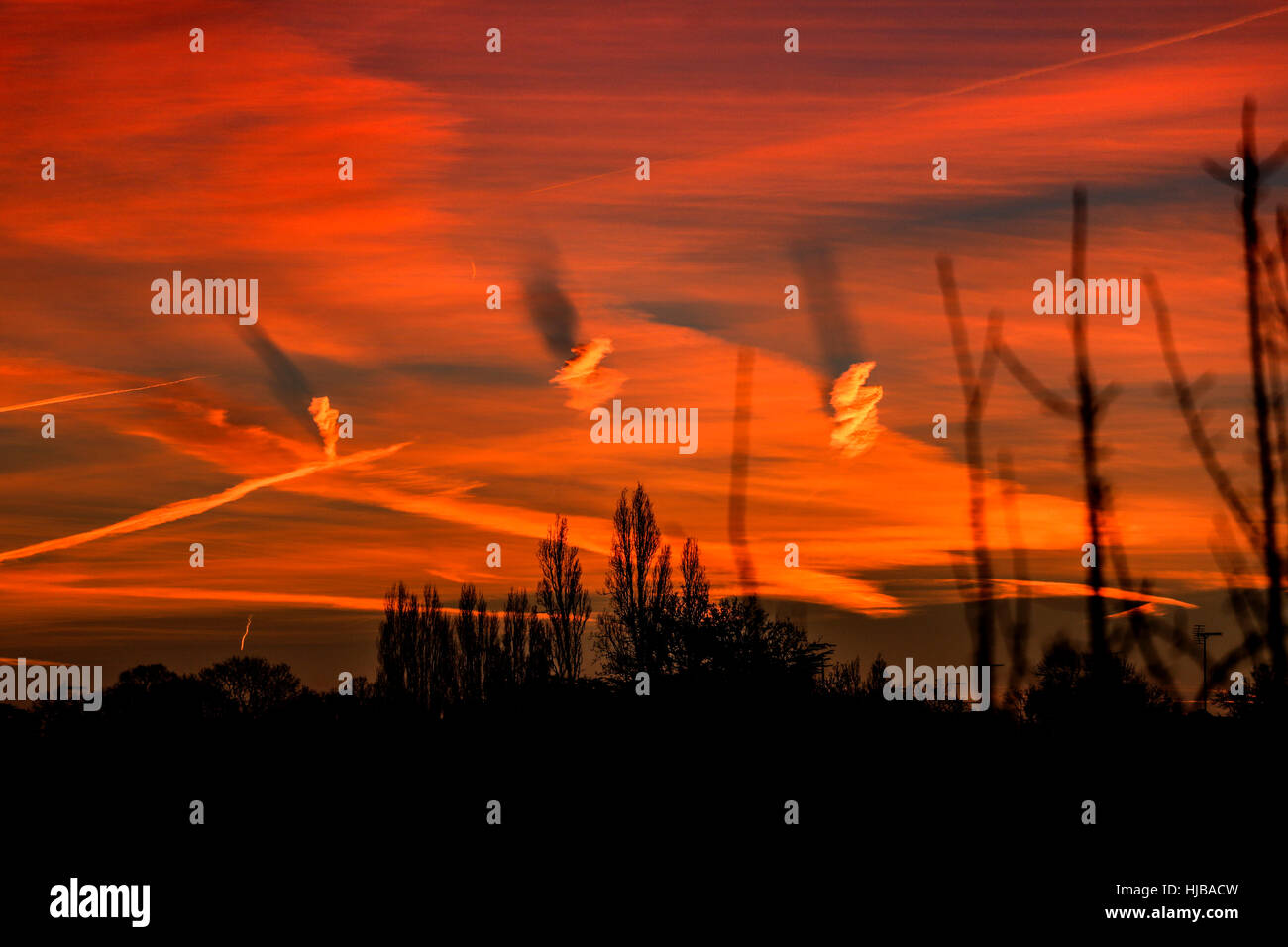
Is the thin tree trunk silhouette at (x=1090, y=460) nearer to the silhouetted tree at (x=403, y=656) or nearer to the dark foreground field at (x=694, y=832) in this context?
the dark foreground field at (x=694, y=832)

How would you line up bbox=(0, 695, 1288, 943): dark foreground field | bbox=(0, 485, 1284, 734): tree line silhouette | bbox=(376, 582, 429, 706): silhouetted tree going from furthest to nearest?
bbox=(376, 582, 429, 706): silhouetted tree → bbox=(0, 485, 1284, 734): tree line silhouette → bbox=(0, 695, 1288, 943): dark foreground field

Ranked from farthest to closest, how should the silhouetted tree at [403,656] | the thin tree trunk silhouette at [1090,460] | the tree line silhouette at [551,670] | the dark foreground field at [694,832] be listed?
the silhouetted tree at [403,656], the tree line silhouette at [551,670], the dark foreground field at [694,832], the thin tree trunk silhouette at [1090,460]

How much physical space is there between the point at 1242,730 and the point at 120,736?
71539mm

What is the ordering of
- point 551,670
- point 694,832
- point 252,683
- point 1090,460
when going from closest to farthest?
point 1090,460, point 694,832, point 551,670, point 252,683

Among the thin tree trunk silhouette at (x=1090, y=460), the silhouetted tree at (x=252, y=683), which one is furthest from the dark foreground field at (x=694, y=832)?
the silhouetted tree at (x=252, y=683)

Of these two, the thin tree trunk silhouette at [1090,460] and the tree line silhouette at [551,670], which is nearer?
the thin tree trunk silhouette at [1090,460]

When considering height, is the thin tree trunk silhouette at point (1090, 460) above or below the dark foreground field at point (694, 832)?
above

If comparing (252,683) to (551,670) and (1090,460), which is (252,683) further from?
(1090,460)

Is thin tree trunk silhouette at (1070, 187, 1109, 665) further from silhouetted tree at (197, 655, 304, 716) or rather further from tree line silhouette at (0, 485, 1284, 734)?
silhouetted tree at (197, 655, 304, 716)

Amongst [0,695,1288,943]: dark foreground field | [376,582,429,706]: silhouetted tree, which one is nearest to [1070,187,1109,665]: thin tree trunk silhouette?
[0,695,1288,943]: dark foreground field

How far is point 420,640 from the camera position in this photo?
68688 mm

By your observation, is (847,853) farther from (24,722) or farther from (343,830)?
(24,722)

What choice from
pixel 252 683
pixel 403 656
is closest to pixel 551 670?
pixel 403 656
